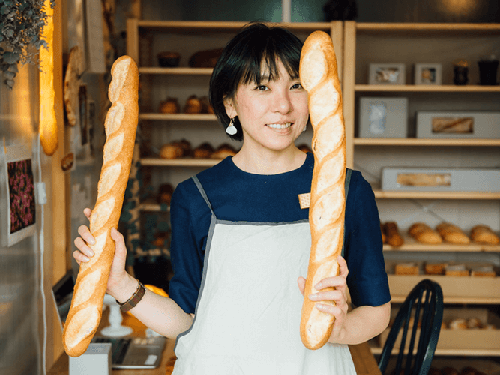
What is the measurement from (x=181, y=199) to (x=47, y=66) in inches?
36.2

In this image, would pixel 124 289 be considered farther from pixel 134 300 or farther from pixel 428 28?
Result: pixel 428 28

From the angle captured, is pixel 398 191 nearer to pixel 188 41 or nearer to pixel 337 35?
pixel 337 35

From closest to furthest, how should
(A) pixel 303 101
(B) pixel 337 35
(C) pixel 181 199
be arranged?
(A) pixel 303 101 < (C) pixel 181 199 < (B) pixel 337 35

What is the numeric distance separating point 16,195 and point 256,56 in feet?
3.33

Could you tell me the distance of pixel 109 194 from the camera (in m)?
0.87

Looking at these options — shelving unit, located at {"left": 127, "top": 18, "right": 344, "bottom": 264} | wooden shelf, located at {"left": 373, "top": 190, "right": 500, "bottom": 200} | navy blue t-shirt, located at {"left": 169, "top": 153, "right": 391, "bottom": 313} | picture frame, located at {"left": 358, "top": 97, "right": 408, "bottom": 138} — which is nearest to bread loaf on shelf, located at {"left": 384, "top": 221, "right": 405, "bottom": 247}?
wooden shelf, located at {"left": 373, "top": 190, "right": 500, "bottom": 200}

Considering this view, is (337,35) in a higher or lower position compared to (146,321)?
higher

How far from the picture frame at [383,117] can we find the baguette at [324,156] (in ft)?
8.08

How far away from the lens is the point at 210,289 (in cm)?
111

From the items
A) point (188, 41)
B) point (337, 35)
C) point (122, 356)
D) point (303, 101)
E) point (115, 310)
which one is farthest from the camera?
point (188, 41)

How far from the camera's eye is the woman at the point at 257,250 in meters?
1.03

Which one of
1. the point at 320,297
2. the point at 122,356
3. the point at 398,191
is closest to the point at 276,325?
the point at 320,297

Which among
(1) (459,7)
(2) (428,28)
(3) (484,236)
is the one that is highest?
(1) (459,7)

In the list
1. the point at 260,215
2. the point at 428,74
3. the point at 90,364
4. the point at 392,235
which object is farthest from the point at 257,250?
the point at 428,74
